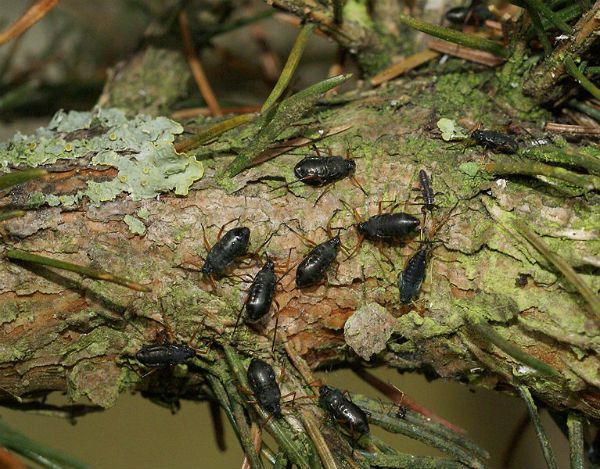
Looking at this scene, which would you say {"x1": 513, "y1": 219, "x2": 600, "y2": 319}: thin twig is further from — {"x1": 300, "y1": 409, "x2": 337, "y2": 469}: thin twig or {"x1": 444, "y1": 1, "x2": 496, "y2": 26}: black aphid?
{"x1": 444, "y1": 1, "x2": 496, "y2": 26}: black aphid

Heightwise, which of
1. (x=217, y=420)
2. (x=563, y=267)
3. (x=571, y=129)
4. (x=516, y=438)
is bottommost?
(x=516, y=438)

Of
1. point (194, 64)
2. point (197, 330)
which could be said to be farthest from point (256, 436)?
point (194, 64)

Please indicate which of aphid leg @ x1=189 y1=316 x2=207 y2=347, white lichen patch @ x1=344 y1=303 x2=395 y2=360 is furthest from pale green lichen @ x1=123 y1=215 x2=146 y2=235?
white lichen patch @ x1=344 y1=303 x2=395 y2=360

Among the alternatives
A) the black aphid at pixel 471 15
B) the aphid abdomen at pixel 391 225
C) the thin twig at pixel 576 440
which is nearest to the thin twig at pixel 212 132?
the aphid abdomen at pixel 391 225

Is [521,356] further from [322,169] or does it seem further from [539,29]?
[539,29]

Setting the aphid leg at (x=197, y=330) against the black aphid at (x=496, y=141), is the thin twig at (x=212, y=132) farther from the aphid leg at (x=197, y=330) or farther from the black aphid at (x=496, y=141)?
the black aphid at (x=496, y=141)

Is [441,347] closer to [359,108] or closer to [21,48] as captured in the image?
[359,108]
